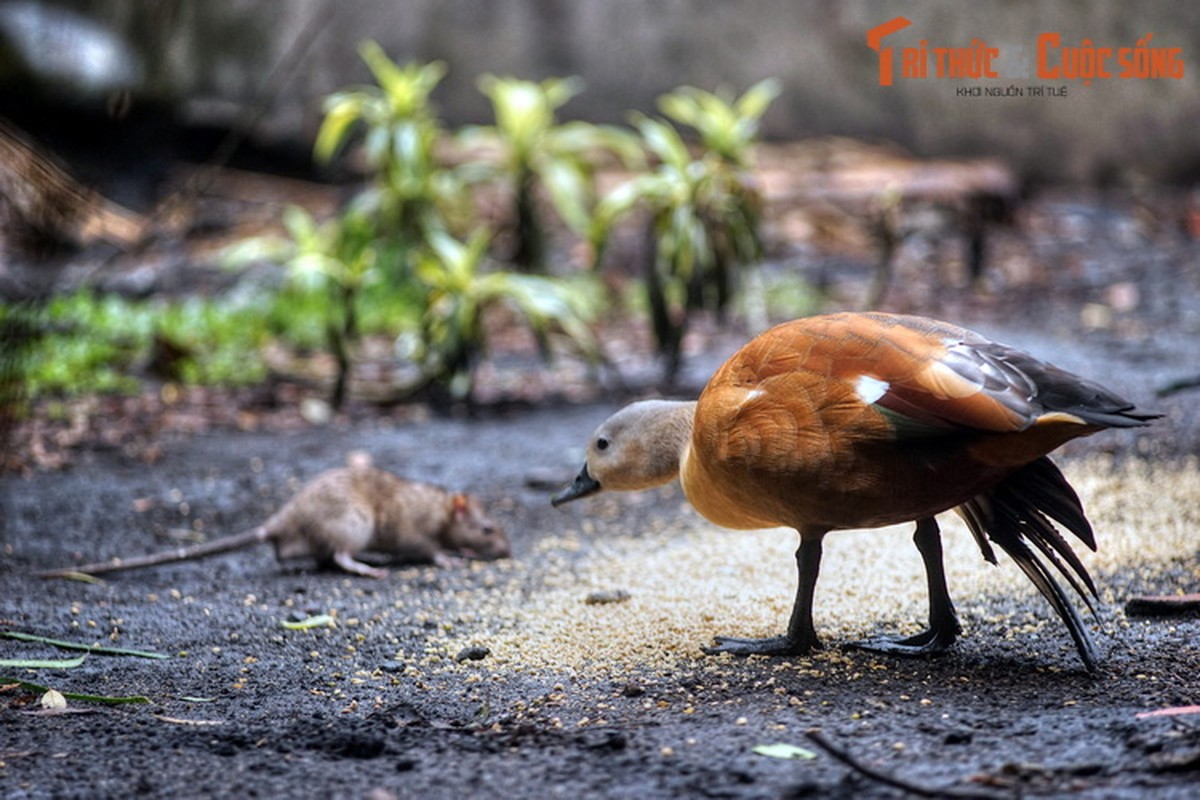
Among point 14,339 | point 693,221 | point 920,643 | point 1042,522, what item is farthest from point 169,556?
point 693,221

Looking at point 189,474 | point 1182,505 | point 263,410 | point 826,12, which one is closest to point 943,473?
point 1182,505

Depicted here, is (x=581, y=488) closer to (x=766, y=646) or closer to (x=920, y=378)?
(x=766, y=646)

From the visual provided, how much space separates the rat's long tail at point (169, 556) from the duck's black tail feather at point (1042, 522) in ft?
9.49

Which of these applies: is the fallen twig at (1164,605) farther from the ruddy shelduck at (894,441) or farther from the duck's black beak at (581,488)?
the duck's black beak at (581,488)

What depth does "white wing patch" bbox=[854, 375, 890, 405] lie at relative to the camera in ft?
10.2

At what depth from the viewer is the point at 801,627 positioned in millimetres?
3479

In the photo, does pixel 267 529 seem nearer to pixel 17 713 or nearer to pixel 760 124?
pixel 17 713

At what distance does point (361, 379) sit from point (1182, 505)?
5.13 meters

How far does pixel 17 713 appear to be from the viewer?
319 cm

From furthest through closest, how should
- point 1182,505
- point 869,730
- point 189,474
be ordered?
point 189,474
point 1182,505
point 869,730

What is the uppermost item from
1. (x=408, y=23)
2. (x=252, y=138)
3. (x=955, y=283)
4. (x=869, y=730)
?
(x=408, y=23)

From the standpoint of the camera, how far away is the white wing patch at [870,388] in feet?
10.2

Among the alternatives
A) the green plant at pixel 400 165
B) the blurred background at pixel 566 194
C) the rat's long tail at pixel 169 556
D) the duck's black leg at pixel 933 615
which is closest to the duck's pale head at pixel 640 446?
the duck's black leg at pixel 933 615

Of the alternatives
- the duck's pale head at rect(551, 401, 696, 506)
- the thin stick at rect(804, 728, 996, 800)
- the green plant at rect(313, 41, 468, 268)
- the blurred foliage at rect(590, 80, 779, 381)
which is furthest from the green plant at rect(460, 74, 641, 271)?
the thin stick at rect(804, 728, 996, 800)
